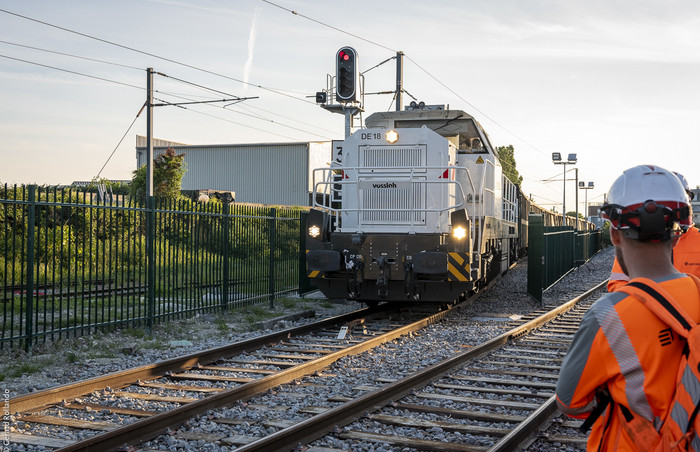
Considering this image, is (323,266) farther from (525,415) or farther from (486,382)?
(525,415)

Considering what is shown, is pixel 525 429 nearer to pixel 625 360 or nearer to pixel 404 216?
pixel 625 360

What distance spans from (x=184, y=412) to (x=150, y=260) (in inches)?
196

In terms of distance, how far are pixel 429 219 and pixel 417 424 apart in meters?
6.44

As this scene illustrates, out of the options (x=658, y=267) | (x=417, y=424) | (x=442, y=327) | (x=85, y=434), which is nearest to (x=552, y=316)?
(x=442, y=327)

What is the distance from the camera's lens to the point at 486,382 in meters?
7.16

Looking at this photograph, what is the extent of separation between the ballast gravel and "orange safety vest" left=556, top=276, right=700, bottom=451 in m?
3.19

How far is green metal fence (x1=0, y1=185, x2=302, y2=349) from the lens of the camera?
27.3 ft

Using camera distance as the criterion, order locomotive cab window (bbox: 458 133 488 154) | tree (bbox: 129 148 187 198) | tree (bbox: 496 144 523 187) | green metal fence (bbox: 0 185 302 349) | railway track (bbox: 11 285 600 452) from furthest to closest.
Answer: tree (bbox: 496 144 523 187), tree (bbox: 129 148 187 198), locomotive cab window (bbox: 458 133 488 154), green metal fence (bbox: 0 185 302 349), railway track (bbox: 11 285 600 452)

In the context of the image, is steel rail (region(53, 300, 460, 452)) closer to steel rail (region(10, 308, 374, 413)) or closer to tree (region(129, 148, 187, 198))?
steel rail (region(10, 308, 374, 413))

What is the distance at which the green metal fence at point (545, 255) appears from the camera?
15047 mm

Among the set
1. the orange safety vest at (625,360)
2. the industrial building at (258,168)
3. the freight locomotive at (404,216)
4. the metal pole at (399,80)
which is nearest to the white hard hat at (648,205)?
the orange safety vest at (625,360)

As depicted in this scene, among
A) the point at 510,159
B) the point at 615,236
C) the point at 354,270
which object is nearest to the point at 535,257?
the point at 354,270

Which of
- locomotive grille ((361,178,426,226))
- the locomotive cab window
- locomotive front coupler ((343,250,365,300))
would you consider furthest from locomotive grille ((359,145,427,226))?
the locomotive cab window

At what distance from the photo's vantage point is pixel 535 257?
49.9 feet
